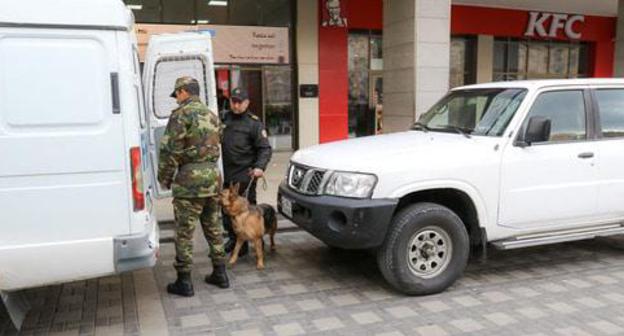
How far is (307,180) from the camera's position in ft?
15.9

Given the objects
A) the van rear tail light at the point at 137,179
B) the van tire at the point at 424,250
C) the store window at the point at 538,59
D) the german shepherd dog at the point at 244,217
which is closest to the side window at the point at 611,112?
the van tire at the point at 424,250

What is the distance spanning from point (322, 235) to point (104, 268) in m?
1.69

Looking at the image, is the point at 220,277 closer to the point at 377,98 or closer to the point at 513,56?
the point at 377,98

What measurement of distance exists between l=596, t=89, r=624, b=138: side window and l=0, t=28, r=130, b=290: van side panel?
171 inches

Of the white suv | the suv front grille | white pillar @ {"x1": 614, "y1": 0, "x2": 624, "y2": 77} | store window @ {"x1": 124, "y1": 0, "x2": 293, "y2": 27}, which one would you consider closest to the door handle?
the white suv

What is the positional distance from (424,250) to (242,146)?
6.83 feet

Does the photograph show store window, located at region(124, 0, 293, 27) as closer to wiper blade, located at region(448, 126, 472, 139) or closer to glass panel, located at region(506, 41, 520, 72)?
glass panel, located at region(506, 41, 520, 72)

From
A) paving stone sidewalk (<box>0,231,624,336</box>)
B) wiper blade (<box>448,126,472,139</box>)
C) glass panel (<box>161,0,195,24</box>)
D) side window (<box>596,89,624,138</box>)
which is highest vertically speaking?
glass panel (<box>161,0,195,24</box>)

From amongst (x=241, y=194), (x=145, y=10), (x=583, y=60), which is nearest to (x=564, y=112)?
(x=241, y=194)

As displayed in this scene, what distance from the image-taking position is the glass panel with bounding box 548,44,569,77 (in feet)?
57.2

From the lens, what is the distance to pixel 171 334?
157 inches

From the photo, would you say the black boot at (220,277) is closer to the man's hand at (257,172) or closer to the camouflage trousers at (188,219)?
the camouflage trousers at (188,219)

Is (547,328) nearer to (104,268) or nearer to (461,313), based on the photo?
(461,313)

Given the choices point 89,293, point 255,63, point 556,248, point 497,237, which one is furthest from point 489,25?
point 89,293
